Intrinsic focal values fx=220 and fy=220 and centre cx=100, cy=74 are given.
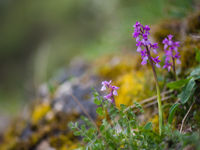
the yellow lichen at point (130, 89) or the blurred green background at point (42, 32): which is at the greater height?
the blurred green background at point (42, 32)

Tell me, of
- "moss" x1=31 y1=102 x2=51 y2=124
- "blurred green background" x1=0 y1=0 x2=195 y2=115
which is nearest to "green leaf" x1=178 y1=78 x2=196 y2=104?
"moss" x1=31 y1=102 x2=51 y2=124

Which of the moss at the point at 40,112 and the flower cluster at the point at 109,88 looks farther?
the moss at the point at 40,112

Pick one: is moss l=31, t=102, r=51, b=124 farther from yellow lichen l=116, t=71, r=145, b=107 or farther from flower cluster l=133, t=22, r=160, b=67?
flower cluster l=133, t=22, r=160, b=67

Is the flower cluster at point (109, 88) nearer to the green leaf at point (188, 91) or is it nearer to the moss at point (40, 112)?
the green leaf at point (188, 91)

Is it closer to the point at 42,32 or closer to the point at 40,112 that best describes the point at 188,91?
the point at 40,112

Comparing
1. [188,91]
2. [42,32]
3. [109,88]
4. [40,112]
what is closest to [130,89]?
[188,91]

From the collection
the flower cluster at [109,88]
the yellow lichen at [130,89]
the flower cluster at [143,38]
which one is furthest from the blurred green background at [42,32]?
the flower cluster at [109,88]

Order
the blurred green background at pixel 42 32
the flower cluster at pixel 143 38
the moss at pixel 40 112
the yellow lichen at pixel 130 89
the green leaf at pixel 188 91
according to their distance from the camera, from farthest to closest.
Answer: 1. the blurred green background at pixel 42 32
2. the moss at pixel 40 112
3. the yellow lichen at pixel 130 89
4. the green leaf at pixel 188 91
5. the flower cluster at pixel 143 38

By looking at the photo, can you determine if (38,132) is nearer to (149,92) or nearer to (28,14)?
(149,92)
